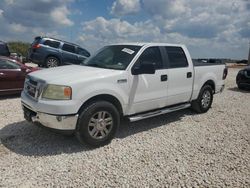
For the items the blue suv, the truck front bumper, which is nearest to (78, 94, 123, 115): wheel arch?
the truck front bumper

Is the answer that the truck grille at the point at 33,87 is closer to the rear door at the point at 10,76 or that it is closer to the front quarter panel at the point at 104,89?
the front quarter panel at the point at 104,89

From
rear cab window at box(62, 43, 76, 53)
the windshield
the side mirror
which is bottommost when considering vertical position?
the side mirror

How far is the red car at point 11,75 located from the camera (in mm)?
7450

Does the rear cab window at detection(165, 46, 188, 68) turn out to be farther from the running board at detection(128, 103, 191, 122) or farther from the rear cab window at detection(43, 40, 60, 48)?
the rear cab window at detection(43, 40, 60, 48)

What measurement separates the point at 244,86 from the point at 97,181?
991cm

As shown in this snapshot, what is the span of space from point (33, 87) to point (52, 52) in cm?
960

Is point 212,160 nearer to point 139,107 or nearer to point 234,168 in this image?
point 234,168

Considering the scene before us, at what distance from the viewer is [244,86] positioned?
11070 millimetres

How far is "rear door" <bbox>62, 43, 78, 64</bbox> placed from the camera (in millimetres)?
13680

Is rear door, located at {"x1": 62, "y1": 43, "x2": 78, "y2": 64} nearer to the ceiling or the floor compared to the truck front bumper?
nearer to the ceiling

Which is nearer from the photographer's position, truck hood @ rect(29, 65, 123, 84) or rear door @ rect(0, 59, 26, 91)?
truck hood @ rect(29, 65, 123, 84)

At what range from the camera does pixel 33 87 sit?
13.8ft

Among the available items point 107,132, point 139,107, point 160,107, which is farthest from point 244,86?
point 107,132

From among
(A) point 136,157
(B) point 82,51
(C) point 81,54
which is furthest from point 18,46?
(A) point 136,157
